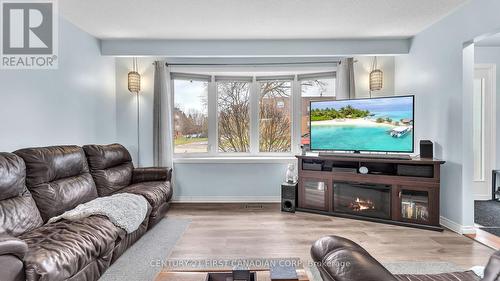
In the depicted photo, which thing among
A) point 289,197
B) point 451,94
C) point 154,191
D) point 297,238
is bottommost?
point 297,238

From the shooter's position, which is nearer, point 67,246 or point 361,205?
point 67,246

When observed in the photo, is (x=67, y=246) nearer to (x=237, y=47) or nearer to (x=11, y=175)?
(x=11, y=175)

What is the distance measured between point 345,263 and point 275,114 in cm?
365

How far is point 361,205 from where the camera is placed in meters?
3.55

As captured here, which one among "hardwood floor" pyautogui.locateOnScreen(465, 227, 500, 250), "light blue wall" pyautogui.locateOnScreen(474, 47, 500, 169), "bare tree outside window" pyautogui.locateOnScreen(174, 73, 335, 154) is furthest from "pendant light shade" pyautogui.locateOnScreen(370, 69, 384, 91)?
"hardwood floor" pyautogui.locateOnScreen(465, 227, 500, 250)

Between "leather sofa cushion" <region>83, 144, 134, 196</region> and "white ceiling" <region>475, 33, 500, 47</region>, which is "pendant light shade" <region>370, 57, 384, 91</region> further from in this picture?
"leather sofa cushion" <region>83, 144, 134, 196</region>

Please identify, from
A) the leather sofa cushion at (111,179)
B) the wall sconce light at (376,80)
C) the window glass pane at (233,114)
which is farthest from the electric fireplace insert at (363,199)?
the leather sofa cushion at (111,179)

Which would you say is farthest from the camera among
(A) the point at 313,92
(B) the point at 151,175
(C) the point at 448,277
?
(A) the point at 313,92

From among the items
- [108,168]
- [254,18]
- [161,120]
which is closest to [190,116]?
[161,120]

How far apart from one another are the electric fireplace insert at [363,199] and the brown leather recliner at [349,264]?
2.14 metres

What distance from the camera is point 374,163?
3.51 metres

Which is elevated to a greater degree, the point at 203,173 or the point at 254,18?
the point at 254,18

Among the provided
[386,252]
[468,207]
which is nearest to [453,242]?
[468,207]

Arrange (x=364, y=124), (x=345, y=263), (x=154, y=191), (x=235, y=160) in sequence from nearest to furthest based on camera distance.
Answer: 1. (x=345, y=263)
2. (x=154, y=191)
3. (x=364, y=124)
4. (x=235, y=160)
